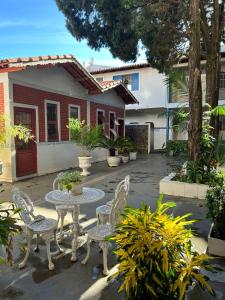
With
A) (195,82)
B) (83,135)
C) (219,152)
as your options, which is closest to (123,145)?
(83,135)

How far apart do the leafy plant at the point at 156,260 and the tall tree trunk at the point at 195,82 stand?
4978 millimetres

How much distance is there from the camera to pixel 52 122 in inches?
435

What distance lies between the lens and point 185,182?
6.98m

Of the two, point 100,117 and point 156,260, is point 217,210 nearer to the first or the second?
point 156,260

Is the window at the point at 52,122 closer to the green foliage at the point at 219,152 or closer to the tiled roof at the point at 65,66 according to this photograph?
the tiled roof at the point at 65,66

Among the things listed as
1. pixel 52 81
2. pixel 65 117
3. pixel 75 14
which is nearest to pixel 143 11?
pixel 75 14

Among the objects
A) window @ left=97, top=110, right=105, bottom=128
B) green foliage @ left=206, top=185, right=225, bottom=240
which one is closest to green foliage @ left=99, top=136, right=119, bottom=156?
window @ left=97, top=110, right=105, bottom=128

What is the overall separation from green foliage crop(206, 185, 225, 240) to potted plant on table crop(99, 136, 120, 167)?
8565 millimetres

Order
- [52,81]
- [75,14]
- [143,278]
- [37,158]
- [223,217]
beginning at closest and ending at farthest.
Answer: [143,278] < [223,217] < [37,158] < [52,81] < [75,14]

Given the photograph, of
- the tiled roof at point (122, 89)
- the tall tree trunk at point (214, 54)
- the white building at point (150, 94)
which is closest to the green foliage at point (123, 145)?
the tiled roof at point (122, 89)

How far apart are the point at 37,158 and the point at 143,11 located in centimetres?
745

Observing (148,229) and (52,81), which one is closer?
(148,229)

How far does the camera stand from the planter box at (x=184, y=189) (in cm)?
670

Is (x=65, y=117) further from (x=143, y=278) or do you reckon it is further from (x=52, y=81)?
(x=143, y=278)
